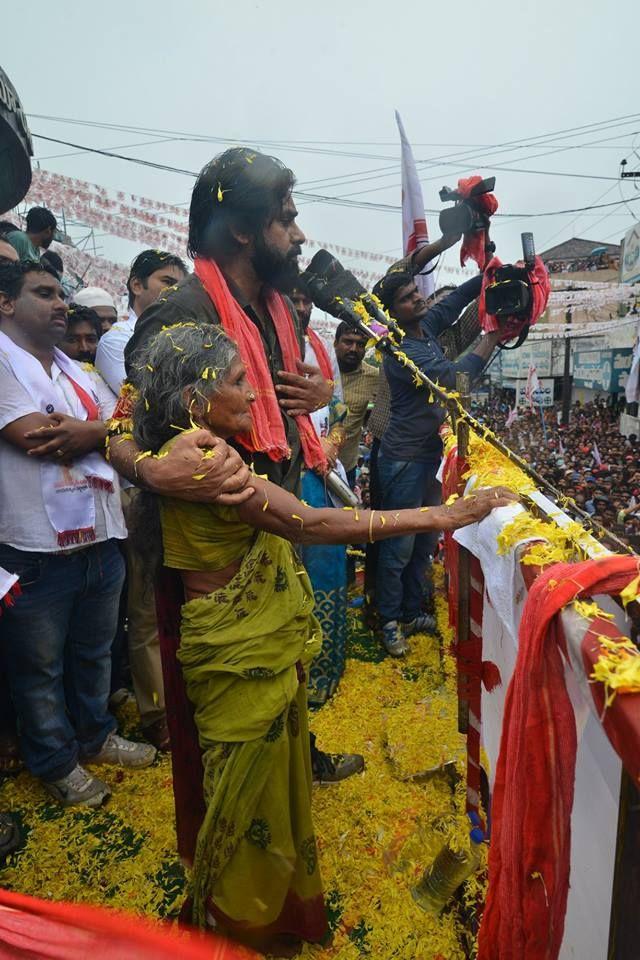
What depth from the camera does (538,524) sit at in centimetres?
139

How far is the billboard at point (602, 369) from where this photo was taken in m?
23.2

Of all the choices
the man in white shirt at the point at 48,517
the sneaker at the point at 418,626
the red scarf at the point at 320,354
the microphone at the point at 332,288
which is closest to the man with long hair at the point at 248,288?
the microphone at the point at 332,288

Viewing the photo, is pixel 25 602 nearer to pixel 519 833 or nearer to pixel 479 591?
pixel 479 591

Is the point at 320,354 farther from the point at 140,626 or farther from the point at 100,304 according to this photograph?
the point at 140,626

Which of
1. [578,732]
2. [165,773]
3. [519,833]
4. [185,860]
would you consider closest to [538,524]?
[578,732]

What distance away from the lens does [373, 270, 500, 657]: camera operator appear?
147 inches

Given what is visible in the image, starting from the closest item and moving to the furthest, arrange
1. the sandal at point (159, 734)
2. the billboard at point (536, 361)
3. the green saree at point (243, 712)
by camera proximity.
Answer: the green saree at point (243, 712), the sandal at point (159, 734), the billboard at point (536, 361)

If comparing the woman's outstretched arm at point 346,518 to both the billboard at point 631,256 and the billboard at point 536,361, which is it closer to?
the billboard at point 631,256

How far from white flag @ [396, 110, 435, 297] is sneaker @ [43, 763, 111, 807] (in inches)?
221

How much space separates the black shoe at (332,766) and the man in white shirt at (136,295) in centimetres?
206

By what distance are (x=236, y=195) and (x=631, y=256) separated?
1880 centimetres

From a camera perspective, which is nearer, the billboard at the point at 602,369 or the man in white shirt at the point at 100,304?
the man in white shirt at the point at 100,304

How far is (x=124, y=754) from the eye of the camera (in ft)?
9.48

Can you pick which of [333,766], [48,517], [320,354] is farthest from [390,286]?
[333,766]
